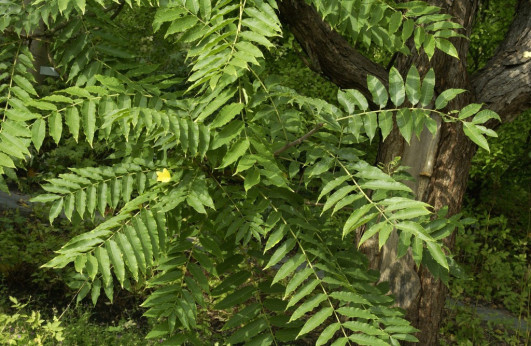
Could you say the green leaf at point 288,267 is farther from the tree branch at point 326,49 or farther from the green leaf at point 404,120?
the tree branch at point 326,49

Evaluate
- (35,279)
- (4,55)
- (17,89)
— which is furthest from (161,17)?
(35,279)

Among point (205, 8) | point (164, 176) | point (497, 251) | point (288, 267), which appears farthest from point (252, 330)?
point (497, 251)

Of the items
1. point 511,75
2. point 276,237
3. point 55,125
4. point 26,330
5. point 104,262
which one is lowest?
point 26,330

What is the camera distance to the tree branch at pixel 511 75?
3602 millimetres

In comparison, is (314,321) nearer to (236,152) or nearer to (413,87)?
(236,152)

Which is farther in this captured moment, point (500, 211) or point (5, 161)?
point (500, 211)

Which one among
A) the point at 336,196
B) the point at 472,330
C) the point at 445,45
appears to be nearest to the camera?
Answer: the point at 336,196

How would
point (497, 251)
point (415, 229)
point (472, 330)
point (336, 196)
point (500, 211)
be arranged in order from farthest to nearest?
point (500, 211) < point (497, 251) < point (472, 330) < point (336, 196) < point (415, 229)

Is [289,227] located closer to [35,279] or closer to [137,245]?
[137,245]

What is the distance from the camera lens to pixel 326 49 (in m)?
3.70

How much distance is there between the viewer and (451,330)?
227 inches

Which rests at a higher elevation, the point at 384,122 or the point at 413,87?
the point at 413,87

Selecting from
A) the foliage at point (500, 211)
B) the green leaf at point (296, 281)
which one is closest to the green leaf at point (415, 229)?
the green leaf at point (296, 281)

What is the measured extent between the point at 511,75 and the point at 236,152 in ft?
8.30
